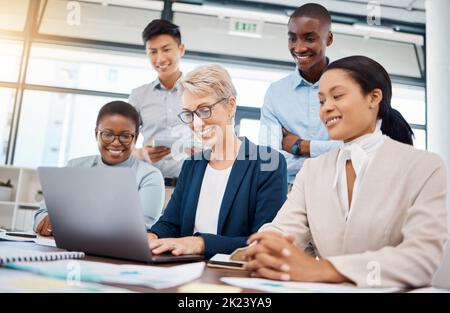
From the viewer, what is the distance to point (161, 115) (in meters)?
2.15

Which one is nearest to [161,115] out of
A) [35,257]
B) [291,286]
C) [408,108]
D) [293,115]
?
[293,115]

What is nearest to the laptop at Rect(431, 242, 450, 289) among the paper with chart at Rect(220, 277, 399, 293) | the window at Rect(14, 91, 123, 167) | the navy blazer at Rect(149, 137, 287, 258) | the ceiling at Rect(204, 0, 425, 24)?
the paper with chart at Rect(220, 277, 399, 293)

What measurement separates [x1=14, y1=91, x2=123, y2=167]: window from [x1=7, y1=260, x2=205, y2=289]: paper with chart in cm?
347

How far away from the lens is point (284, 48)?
4281mm

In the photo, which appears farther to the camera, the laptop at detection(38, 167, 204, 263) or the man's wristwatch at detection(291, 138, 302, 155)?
the man's wristwatch at detection(291, 138, 302, 155)

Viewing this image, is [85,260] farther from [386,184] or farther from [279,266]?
[386,184]

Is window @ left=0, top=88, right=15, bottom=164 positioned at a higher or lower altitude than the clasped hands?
higher

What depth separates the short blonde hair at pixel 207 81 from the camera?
4.17ft

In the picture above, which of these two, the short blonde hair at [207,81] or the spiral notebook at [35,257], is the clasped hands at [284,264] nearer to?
the spiral notebook at [35,257]

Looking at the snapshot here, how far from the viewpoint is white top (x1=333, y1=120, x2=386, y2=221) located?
85cm

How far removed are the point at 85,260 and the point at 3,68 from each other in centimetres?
393

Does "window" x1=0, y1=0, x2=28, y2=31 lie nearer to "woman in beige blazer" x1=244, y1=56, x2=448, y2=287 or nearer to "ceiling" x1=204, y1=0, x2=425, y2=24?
"ceiling" x1=204, y1=0, x2=425, y2=24

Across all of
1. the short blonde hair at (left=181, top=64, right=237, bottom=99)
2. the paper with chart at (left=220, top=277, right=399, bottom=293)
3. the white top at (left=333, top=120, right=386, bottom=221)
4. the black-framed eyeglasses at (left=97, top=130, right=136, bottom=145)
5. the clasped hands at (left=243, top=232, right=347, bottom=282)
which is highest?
the short blonde hair at (left=181, top=64, right=237, bottom=99)
